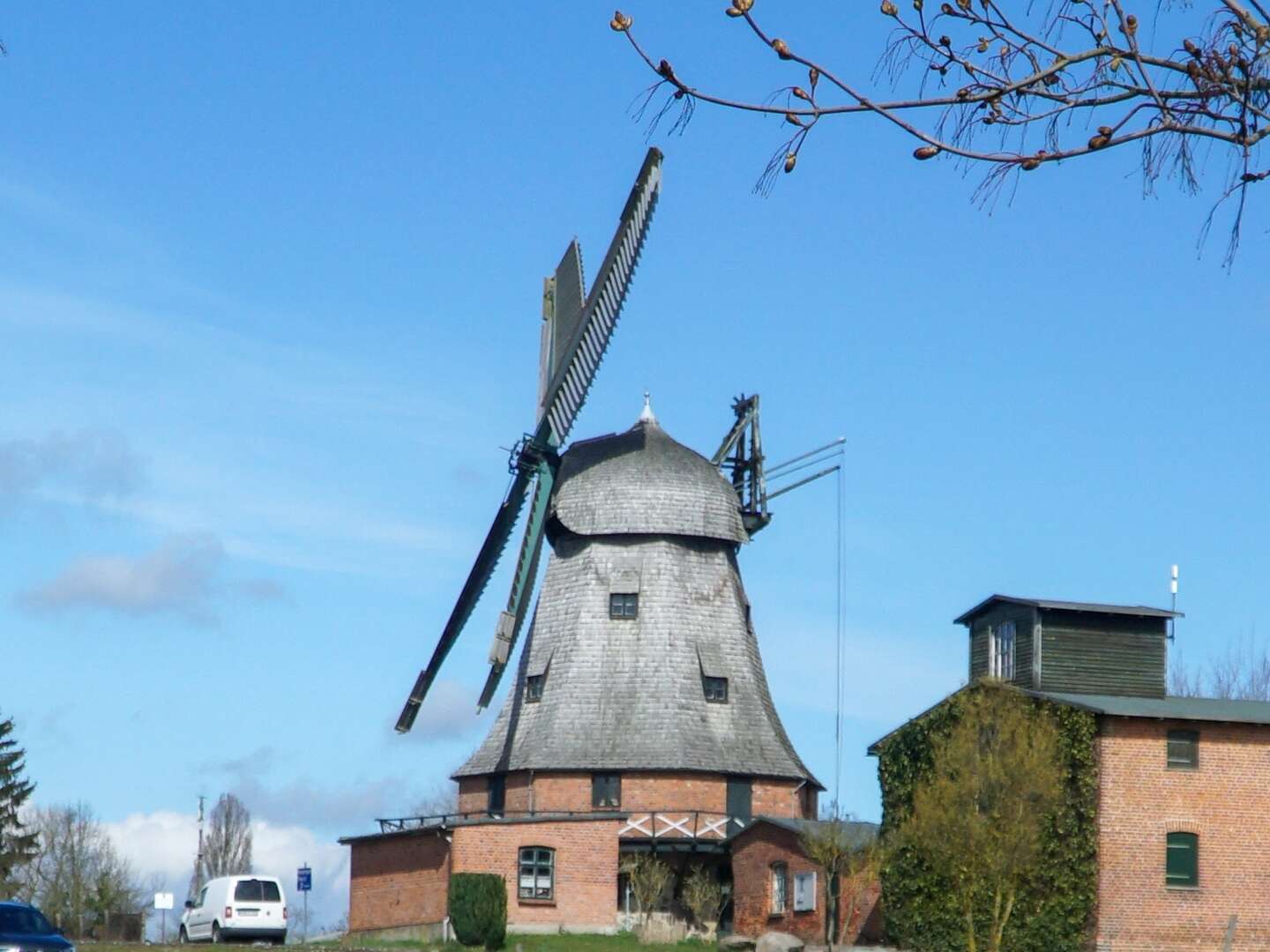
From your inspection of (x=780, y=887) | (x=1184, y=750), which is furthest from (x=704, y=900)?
(x=1184, y=750)

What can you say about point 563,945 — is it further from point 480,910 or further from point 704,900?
point 704,900

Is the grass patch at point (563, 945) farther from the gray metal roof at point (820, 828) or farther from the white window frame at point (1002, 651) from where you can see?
the white window frame at point (1002, 651)

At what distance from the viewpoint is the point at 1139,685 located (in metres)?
41.0

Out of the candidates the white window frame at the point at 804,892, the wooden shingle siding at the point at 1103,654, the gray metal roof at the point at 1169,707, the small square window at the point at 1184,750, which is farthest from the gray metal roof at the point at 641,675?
the small square window at the point at 1184,750

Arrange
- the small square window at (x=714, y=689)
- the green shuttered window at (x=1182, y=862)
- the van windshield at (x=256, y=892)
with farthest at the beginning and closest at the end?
1. the small square window at (x=714, y=689)
2. the van windshield at (x=256, y=892)
3. the green shuttered window at (x=1182, y=862)

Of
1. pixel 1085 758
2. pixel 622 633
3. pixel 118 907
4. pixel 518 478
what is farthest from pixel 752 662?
pixel 118 907

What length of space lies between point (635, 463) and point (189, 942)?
54.2ft

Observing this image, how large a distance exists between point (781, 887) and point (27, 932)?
69.2 ft

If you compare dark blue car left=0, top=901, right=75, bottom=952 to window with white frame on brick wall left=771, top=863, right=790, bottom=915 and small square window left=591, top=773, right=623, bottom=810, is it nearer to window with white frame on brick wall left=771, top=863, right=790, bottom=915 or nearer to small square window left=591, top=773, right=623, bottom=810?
window with white frame on brick wall left=771, top=863, right=790, bottom=915

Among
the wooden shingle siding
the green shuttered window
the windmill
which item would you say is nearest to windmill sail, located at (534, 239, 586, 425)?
the windmill

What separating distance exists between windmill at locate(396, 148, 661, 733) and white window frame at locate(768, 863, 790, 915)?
8860 mm

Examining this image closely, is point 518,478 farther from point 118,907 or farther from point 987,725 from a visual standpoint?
point 118,907

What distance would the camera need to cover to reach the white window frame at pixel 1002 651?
4188 centimetres

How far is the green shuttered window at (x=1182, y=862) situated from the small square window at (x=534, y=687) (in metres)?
18.5
